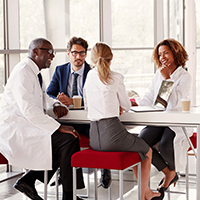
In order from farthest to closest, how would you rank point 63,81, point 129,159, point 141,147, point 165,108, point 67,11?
point 67,11 → point 63,81 → point 165,108 → point 141,147 → point 129,159

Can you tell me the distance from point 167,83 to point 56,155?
0.97 meters

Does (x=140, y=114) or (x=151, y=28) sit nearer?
(x=140, y=114)

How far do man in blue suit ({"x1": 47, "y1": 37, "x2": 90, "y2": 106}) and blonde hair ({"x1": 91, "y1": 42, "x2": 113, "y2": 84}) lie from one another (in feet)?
2.86

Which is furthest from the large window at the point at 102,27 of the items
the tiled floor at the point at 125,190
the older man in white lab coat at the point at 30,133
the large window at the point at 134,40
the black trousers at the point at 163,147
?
the black trousers at the point at 163,147

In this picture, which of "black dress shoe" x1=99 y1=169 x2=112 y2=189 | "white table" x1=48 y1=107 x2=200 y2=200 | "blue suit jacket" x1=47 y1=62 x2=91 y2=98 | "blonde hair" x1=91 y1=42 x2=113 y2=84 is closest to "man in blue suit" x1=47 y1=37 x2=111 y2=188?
"blue suit jacket" x1=47 y1=62 x2=91 y2=98

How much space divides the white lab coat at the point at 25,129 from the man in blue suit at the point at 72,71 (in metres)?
0.82

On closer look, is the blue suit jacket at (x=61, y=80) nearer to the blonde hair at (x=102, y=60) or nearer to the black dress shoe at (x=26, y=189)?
the blonde hair at (x=102, y=60)

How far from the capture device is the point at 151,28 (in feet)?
23.0

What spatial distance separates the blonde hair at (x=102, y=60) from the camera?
2459 mm

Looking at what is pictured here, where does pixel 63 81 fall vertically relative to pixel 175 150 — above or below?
above

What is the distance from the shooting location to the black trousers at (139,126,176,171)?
2914 mm

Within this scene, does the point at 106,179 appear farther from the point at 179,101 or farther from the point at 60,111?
the point at 179,101

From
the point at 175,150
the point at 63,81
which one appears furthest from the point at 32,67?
the point at 175,150

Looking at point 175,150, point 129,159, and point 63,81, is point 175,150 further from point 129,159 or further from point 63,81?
point 63,81
